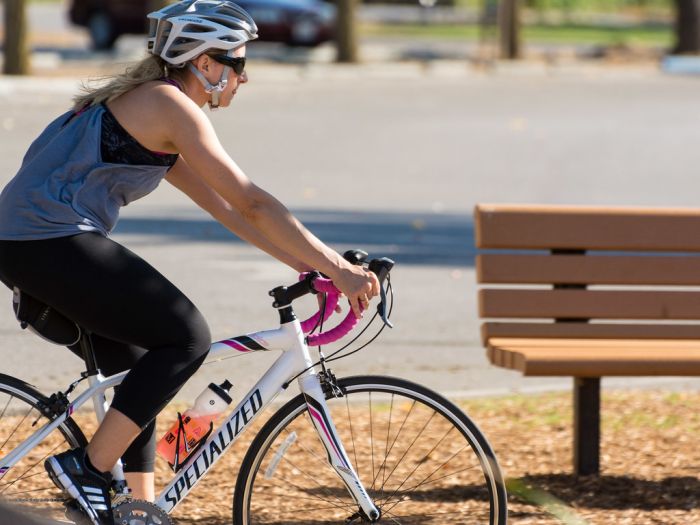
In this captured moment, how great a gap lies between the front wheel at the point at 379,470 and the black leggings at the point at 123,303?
1.25 ft

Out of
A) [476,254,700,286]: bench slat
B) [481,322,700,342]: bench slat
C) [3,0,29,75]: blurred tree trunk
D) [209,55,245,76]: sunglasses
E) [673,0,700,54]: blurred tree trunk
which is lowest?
[673,0,700,54]: blurred tree trunk

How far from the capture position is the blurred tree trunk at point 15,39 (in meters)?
20.5

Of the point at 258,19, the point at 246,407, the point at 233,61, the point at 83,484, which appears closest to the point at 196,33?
the point at 233,61

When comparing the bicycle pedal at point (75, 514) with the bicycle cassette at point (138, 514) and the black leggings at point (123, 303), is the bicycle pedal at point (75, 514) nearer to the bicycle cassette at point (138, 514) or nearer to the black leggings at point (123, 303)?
the bicycle cassette at point (138, 514)

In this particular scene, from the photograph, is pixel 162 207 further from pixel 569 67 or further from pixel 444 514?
pixel 569 67

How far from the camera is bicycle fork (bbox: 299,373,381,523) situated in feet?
13.0

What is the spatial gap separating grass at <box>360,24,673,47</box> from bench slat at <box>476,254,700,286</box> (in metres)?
31.2

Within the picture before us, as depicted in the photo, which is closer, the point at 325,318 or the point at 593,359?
the point at 325,318

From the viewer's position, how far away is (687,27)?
32.8 metres

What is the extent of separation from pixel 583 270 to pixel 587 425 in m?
0.61

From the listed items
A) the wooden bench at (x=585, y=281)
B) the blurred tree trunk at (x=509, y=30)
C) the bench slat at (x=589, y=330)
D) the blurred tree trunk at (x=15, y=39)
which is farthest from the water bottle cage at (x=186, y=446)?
the blurred tree trunk at (x=509, y=30)

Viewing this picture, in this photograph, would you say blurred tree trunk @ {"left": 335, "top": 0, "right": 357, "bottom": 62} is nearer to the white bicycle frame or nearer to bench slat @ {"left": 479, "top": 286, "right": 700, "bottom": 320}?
bench slat @ {"left": 479, "top": 286, "right": 700, "bottom": 320}

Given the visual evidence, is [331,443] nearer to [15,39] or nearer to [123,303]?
[123,303]

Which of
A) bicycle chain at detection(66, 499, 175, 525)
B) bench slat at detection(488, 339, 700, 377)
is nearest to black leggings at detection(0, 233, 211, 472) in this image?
bicycle chain at detection(66, 499, 175, 525)
